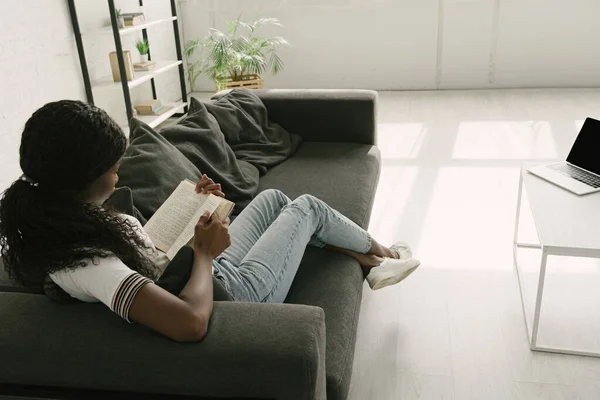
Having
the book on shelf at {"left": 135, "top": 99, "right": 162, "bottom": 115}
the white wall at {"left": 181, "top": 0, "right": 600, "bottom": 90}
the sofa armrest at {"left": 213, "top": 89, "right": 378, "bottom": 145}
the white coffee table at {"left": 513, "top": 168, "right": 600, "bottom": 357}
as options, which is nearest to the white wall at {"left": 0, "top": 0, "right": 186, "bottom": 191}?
the book on shelf at {"left": 135, "top": 99, "right": 162, "bottom": 115}

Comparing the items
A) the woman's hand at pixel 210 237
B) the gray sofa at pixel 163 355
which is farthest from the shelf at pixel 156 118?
the gray sofa at pixel 163 355

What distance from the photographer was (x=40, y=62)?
10.9 feet

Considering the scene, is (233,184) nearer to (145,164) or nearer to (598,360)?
(145,164)

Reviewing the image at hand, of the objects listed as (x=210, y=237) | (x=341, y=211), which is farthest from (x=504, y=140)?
(x=210, y=237)

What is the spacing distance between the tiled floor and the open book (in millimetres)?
709

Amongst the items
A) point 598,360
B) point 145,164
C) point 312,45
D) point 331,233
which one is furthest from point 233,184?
point 312,45

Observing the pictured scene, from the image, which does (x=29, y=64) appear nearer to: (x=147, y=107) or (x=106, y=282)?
(x=147, y=107)

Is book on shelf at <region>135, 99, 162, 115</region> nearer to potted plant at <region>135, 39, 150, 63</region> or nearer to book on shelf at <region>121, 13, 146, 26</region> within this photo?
potted plant at <region>135, 39, 150, 63</region>

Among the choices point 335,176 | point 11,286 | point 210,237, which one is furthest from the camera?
point 335,176

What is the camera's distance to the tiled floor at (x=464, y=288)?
1815 mm

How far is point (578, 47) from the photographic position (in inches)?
193

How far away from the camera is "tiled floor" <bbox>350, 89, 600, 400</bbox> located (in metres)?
1.82

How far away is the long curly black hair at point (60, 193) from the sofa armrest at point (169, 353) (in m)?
0.12

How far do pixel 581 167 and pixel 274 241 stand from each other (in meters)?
1.31
